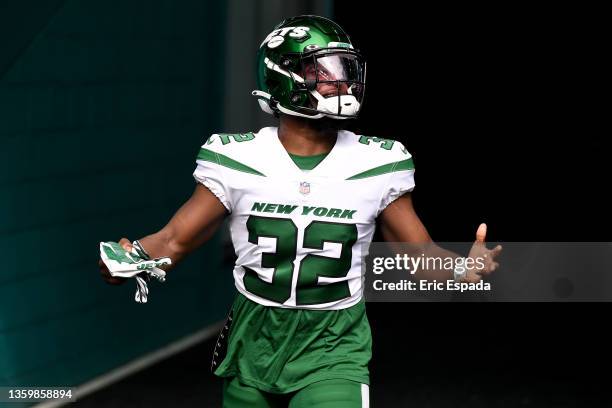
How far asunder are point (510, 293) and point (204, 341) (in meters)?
2.56

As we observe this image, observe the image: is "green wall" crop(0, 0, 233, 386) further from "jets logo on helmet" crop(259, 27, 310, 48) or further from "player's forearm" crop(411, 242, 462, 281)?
"player's forearm" crop(411, 242, 462, 281)

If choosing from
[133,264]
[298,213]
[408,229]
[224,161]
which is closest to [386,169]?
[408,229]

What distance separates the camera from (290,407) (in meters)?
5.98

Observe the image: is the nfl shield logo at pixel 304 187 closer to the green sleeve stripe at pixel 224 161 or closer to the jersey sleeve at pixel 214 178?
the green sleeve stripe at pixel 224 161

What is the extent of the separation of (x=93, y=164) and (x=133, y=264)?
11.3 ft

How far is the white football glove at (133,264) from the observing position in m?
5.82

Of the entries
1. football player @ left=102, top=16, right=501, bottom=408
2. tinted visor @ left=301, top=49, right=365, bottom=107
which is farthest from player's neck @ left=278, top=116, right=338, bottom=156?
tinted visor @ left=301, top=49, right=365, bottom=107

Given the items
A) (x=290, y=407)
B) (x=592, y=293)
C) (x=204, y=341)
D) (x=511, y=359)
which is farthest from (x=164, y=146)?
(x=290, y=407)

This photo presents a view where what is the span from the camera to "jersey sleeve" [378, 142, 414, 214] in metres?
6.11

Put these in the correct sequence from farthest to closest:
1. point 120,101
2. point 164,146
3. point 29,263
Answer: point 164,146, point 120,101, point 29,263

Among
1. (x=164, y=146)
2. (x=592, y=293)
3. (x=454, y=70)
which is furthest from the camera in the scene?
(x=454, y=70)

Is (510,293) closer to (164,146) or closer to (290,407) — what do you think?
(164,146)

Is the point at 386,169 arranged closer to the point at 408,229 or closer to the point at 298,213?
the point at 408,229

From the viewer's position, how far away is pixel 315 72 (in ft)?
19.9
